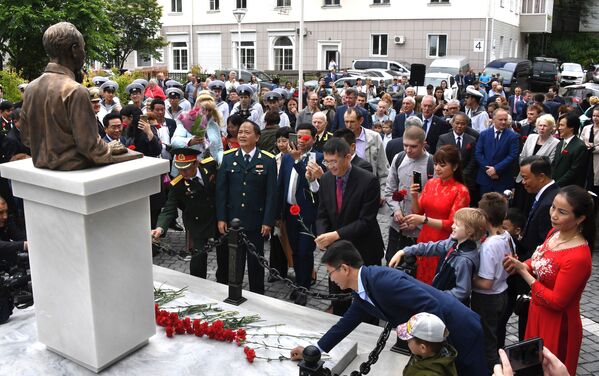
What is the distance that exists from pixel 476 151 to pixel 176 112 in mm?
5550

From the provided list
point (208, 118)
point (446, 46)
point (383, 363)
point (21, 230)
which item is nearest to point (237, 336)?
point (383, 363)

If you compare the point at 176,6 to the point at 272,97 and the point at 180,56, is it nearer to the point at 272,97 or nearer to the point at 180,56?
the point at 180,56

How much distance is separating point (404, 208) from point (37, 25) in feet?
49.0

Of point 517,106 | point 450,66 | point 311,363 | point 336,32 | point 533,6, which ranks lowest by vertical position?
point 311,363

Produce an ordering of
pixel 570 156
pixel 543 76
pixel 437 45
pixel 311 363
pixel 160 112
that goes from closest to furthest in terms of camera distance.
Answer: pixel 311 363, pixel 570 156, pixel 160 112, pixel 543 76, pixel 437 45

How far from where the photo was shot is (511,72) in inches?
1136

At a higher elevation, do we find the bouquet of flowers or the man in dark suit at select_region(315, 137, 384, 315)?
the bouquet of flowers

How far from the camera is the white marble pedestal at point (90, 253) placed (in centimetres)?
377

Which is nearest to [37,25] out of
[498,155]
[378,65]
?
[498,155]

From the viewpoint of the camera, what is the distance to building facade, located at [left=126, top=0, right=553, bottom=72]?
33500mm

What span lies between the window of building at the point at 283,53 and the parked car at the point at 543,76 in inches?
583

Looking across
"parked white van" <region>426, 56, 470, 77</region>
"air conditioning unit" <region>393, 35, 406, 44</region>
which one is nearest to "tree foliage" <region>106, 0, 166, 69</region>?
"air conditioning unit" <region>393, 35, 406, 44</region>

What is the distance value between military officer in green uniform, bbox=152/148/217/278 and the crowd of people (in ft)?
0.05

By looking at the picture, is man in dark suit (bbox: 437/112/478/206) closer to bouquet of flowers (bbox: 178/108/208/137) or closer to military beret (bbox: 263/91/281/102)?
bouquet of flowers (bbox: 178/108/208/137)
